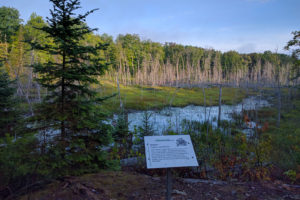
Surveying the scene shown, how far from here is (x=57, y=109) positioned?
13.9ft

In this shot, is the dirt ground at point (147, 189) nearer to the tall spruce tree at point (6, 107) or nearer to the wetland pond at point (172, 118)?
the wetland pond at point (172, 118)

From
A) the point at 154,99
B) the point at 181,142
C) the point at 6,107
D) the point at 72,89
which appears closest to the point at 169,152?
the point at 181,142

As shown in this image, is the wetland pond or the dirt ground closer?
the dirt ground

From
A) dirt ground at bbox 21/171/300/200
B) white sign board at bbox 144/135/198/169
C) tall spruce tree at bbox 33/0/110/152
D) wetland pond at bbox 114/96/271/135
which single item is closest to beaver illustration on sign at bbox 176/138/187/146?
white sign board at bbox 144/135/198/169

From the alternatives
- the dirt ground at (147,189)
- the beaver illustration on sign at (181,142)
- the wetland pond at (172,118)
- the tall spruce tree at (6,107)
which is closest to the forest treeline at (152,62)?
the wetland pond at (172,118)

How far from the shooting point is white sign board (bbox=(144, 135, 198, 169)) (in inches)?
136

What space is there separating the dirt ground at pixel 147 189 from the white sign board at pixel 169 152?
0.94 m

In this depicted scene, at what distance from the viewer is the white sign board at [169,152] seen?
3.46m

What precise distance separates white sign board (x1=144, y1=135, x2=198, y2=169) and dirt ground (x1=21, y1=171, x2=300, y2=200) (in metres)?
0.94

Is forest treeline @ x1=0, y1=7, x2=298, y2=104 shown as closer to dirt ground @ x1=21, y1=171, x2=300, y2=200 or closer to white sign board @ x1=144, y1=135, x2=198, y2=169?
dirt ground @ x1=21, y1=171, x2=300, y2=200

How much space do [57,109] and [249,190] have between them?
456cm

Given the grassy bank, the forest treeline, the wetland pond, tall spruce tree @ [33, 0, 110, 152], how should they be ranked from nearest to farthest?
tall spruce tree @ [33, 0, 110, 152], the wetland pond, the grassy bank, the forest treeline

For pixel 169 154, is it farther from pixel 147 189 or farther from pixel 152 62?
pixel 152 62

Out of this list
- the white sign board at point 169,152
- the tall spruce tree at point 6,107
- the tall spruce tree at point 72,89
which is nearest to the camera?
the white sign board at point 169,152
